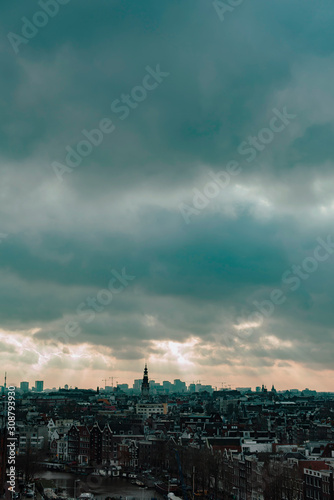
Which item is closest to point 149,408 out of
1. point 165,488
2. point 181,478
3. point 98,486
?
point 98,486

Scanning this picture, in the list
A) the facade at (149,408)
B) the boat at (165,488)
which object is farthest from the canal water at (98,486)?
A: the facade at (149,408)

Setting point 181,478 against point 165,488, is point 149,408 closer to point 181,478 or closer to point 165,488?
point 165,488

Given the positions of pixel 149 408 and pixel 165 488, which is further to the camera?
pixel 149 408

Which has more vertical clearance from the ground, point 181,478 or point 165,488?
point 181,478

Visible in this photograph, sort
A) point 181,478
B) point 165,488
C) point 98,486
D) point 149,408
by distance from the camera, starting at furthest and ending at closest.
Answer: point 149,408 → point 98,486 → point 165,488 → point 181,478

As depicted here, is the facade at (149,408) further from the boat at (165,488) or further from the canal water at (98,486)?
the boat at (165,488)

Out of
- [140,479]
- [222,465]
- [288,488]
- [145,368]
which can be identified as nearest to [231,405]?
[145,368]

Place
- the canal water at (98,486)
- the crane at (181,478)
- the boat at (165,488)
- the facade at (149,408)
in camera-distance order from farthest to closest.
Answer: the facade at (149,408) < the canal water at (98,486) < the boat at (165,488) < the crane at (181,478)

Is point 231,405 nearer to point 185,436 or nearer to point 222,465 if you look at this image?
point 185,436
